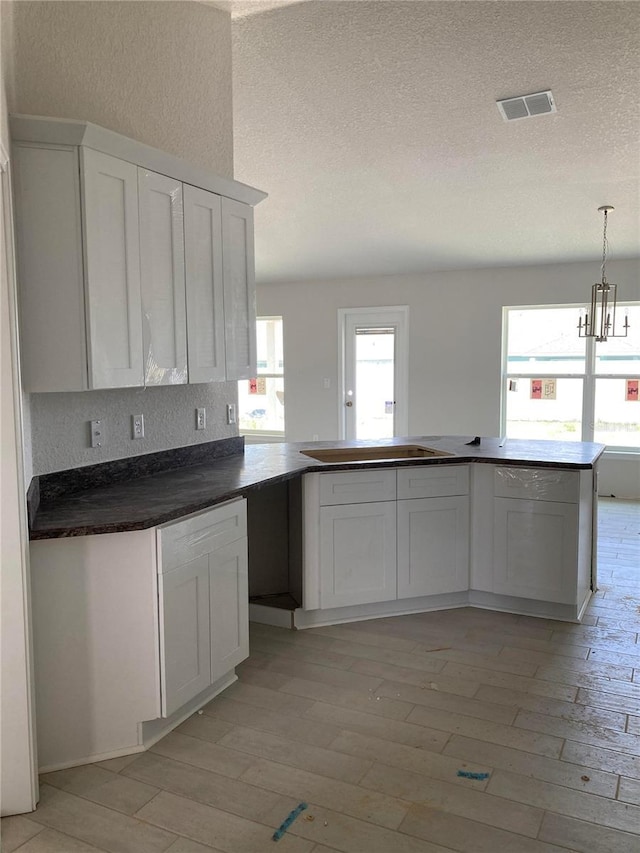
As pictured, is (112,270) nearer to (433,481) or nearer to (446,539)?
(433,481)

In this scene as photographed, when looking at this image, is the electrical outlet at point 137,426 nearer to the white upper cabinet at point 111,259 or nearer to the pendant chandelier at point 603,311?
the white upper cabinet at point 111,259

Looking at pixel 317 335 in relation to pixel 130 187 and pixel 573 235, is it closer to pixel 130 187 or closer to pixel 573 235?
pixel 573 235

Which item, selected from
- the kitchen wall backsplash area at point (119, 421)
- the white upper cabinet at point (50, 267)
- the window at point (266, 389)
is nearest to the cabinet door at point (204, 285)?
the kitchen wall backsplash area at point (119, 421)

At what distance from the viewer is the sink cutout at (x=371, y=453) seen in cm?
383

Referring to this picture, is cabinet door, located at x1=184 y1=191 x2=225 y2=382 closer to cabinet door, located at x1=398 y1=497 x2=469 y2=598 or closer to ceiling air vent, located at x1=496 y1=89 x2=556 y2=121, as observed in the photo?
cabinet door, located at x1=398 y1=497 x2=469 y2=598

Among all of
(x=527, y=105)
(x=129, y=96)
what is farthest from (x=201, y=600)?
→ (x=527, y=105)

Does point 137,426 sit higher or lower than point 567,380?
lower

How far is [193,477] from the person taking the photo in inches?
121

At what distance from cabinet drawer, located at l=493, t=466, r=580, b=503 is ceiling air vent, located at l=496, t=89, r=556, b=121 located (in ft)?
6.80

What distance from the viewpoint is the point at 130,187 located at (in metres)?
2.58

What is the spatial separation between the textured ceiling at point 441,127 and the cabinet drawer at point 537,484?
209cm

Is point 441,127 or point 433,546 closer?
point 433,546

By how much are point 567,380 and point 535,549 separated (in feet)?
12.5

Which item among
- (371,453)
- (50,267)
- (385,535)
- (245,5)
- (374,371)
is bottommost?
(385,535)
